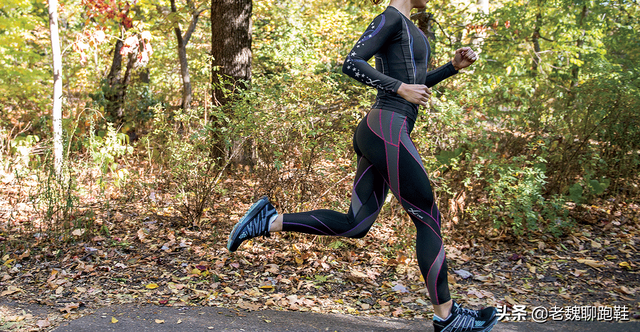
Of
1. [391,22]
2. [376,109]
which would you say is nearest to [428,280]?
[376,109]

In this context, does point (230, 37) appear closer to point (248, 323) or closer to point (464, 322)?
point (248, 323)

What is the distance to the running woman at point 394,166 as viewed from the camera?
241 cm

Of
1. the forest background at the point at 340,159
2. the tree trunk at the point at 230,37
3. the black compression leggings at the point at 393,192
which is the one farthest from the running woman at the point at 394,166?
the tree trunk at the point at 230,37

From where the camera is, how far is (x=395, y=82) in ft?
7.79

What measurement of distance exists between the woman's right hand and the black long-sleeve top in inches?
1.7

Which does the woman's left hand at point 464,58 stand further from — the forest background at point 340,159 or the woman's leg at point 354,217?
the forest background at point 340,159

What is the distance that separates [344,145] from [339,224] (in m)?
1.75

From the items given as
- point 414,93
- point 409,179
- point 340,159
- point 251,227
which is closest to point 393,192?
point 409,179

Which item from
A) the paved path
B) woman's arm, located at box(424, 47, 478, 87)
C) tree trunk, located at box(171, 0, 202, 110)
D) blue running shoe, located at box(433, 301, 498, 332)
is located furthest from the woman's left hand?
tree trunk, located at box(171, 0, 202, 110)

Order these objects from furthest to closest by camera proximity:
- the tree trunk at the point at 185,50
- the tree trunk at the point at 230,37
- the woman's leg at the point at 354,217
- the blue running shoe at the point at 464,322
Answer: the tree trunk at the point at 185,50 < the tree trunk at the point at 230,37 < the woman's leg at the point at 354,217 < the blue running shoe at the point at 464,322

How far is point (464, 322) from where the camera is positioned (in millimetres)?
2457

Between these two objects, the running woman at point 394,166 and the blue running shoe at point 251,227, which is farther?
the blue running shoe at point 251,227

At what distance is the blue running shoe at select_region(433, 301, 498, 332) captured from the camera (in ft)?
8.01

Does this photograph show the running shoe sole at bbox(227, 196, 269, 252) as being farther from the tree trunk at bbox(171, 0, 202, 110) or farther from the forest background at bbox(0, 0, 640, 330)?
the tree trunk at bbox(171, 0, 202, 110)
